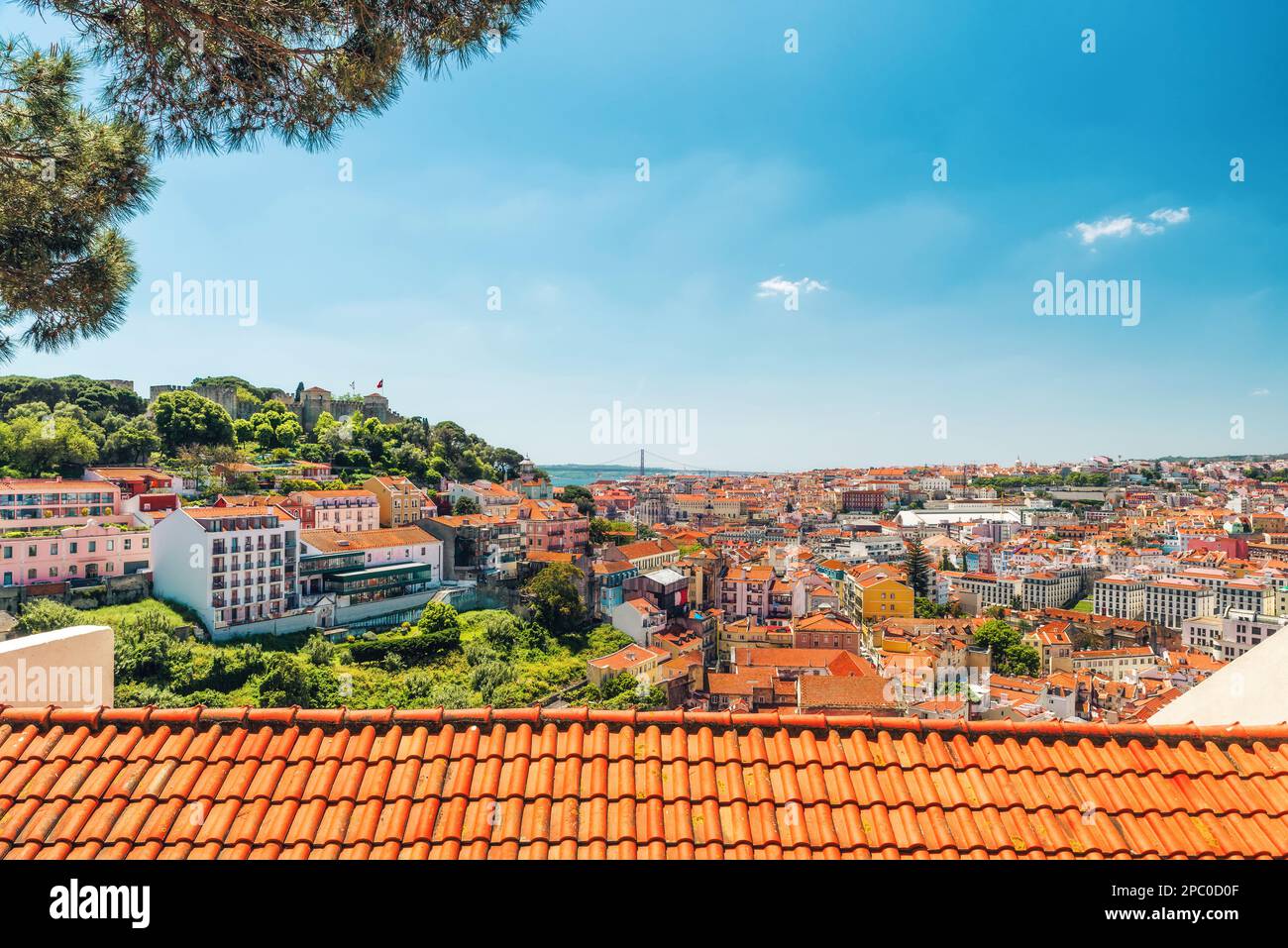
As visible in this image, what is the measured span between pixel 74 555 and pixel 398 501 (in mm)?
14014

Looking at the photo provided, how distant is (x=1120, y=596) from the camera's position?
152 ft

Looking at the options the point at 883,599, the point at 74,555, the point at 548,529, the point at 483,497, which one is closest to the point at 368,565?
the point at 74,555

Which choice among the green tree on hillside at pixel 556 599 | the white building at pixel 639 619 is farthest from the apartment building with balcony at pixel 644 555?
the green tree on hillside at pixel 556 599

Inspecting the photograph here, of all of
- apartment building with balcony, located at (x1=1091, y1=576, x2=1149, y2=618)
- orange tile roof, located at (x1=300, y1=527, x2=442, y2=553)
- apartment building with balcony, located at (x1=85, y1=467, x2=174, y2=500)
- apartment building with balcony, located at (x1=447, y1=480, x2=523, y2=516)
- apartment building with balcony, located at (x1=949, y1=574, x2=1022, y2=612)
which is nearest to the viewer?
orange tile roof, located at (x1=300, y1=527, x2=442, y2=553)

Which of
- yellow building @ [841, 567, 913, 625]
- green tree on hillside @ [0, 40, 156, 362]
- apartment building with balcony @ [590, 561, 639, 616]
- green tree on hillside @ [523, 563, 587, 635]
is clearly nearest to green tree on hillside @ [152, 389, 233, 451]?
green tree on hillside @ [523, 563, 587, 635]

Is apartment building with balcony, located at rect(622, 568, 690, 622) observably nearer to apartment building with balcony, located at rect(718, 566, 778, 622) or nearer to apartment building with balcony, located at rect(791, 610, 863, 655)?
apartment building with balcony, located at rect(718, 566, 778, 622)

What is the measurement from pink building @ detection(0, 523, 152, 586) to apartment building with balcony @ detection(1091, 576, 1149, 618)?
2074 inches

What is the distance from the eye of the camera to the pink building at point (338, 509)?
108 feet

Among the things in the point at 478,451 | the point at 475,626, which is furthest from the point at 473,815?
the point at 478,451

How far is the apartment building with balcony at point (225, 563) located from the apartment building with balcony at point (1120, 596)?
1873 inches

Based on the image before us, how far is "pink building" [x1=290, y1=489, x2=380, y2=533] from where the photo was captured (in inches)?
1297

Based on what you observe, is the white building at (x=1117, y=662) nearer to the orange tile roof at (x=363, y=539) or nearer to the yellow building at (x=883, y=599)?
the yellow building at (x=883, y=599)

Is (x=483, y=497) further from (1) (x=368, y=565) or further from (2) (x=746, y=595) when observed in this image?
(2) (x=746, y=595)

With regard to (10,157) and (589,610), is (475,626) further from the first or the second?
(10,157)
